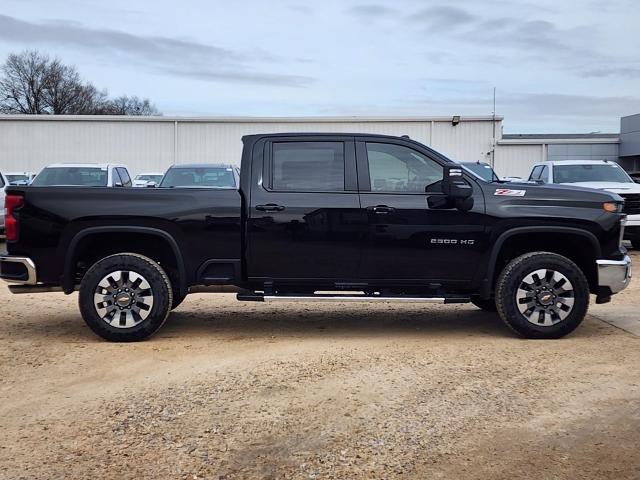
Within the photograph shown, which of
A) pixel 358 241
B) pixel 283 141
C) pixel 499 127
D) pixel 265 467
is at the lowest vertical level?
pixel 265 467

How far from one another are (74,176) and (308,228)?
402 inches

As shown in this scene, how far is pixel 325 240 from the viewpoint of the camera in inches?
259

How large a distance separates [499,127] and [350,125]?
6732 millimetres

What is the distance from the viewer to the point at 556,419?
452cm

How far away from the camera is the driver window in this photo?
670 cm

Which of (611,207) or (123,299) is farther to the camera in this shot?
(611,207)

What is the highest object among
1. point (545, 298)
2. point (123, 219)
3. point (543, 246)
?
point (123, 219)

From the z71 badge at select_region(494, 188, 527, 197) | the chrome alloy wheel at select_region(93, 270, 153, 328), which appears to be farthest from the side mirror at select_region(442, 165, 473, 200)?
the chrome alloy wheel at select_region(93, 270, 153, 328)

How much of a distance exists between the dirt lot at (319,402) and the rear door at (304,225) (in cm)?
71

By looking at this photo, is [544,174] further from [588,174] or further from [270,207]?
[270,207]

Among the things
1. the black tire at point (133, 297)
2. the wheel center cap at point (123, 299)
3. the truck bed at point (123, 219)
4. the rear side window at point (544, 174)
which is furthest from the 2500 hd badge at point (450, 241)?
the rear side window at point (544, 174)

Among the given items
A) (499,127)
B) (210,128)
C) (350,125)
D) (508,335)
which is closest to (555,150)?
(499,127)

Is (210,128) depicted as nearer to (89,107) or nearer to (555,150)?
(555,150)

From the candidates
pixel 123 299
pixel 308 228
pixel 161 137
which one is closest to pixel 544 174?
pixel 308 228
